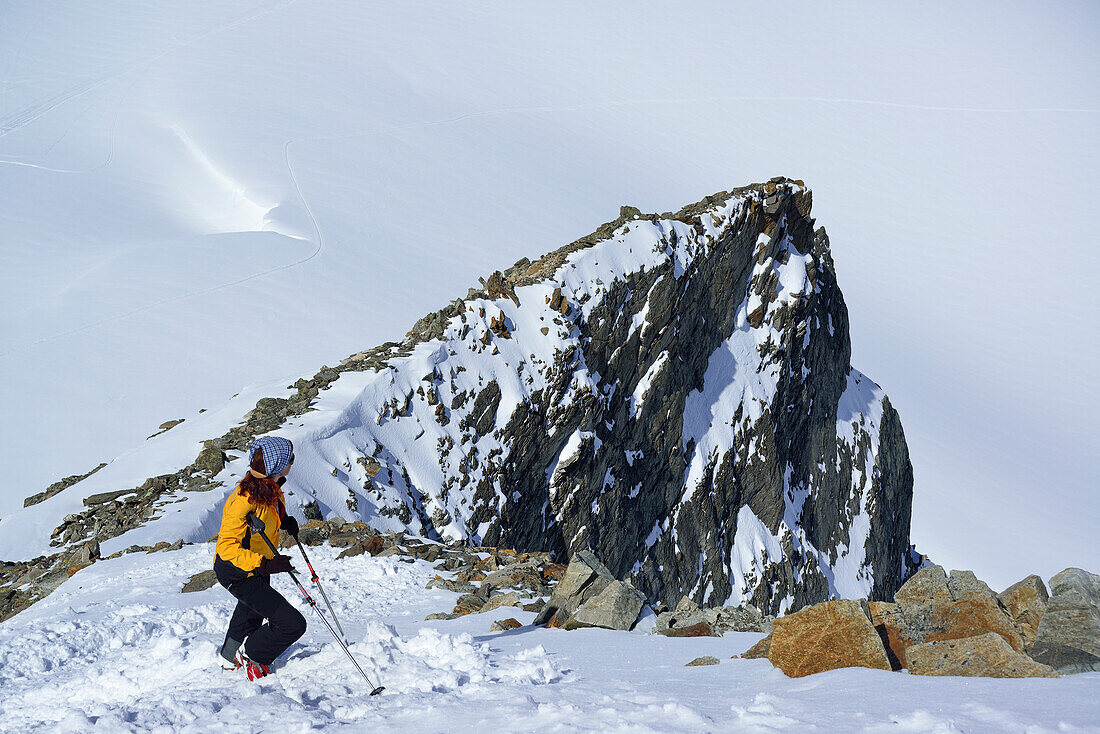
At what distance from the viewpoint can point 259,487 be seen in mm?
5879

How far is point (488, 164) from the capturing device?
205ft

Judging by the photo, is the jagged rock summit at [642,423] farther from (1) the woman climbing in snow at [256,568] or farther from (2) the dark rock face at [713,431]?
(1) the woman climbing in snow at [256,568]

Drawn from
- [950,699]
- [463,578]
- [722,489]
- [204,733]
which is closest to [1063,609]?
[950,699]

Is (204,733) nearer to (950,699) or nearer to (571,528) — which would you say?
(950,699)

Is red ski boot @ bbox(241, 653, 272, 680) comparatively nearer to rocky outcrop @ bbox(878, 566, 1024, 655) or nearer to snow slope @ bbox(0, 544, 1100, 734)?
snow slope @ bbox(0, 544, 1100, 734)

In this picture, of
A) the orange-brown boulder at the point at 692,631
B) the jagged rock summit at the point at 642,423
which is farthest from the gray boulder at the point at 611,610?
the jagged rock summit at the point at 642,423

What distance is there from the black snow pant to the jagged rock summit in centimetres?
592

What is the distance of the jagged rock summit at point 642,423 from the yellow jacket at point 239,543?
5969mm

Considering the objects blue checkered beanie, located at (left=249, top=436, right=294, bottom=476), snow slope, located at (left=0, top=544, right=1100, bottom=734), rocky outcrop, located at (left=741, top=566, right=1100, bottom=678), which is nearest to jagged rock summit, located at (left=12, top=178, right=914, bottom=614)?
snow slope, located at (left=0, top=544, right=1100, bottom=734)

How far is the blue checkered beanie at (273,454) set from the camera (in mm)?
5926

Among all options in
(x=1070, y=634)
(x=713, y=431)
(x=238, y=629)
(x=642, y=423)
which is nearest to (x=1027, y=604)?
(x=1070, y=634)

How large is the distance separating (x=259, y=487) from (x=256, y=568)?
55 centimetres

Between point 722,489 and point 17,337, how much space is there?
18897 millimetres

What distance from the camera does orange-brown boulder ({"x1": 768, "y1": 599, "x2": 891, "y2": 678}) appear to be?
5.61 metres
